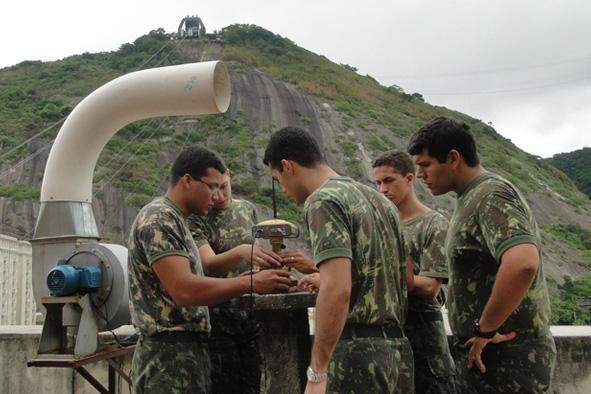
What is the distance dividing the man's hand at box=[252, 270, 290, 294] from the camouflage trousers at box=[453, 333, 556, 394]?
901 mm

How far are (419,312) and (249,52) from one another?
63.3 metres

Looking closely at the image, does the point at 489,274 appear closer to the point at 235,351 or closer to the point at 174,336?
the point at 174,336

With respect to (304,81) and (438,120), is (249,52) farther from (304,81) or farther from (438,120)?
(438,120)

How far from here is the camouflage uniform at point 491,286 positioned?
2342 mm

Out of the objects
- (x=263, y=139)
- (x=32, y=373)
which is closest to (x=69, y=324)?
(x=32, y=373)

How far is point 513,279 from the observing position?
2209 millimetres

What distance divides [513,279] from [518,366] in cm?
42

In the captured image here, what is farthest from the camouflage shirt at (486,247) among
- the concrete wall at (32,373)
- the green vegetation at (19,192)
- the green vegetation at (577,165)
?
the green vegetation at (577,165)

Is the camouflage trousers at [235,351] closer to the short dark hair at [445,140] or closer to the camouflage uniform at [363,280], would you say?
the camouflage uniform at [363,280]

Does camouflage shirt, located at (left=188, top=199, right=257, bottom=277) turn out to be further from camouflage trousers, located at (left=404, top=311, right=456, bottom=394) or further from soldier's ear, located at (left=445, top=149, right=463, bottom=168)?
soldier's ear, located at (left=445, top=149, right=463, bottom=168)

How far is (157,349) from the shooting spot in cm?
274

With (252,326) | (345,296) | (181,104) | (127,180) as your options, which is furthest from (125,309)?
(127,180)

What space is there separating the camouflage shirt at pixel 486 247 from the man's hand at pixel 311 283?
57 centimetres

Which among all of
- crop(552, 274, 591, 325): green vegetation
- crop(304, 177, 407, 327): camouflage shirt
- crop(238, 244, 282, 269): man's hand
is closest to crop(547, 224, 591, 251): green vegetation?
crop(552, 274, 591, 325): green vegetation
